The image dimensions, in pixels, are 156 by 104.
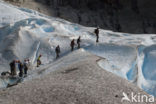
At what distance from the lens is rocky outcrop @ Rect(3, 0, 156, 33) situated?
3675 centimetres

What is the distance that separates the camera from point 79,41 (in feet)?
56.9

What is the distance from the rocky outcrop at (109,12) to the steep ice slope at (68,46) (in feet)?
47.0

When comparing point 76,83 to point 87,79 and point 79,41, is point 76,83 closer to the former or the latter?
point 87,79

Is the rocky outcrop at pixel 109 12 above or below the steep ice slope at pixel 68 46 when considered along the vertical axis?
above

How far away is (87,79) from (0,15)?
15685 millimetres

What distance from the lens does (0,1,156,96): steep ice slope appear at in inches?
557

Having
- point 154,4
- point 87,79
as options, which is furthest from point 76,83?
point 154,4

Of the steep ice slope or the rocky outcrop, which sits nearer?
the steep ice slope

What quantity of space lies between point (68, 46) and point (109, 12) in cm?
2406

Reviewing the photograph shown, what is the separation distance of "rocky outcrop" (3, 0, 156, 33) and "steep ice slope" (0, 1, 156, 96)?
14.3m

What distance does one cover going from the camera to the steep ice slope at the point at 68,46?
1416cm

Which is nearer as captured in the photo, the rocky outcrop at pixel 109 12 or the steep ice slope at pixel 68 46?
the steep ice slope at pixel 68 46

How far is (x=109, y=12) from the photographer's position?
40812 millimetres

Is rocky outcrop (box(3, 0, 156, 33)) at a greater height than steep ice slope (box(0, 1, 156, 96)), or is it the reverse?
rocky outcrop (box(3, 0, 156, 33))
